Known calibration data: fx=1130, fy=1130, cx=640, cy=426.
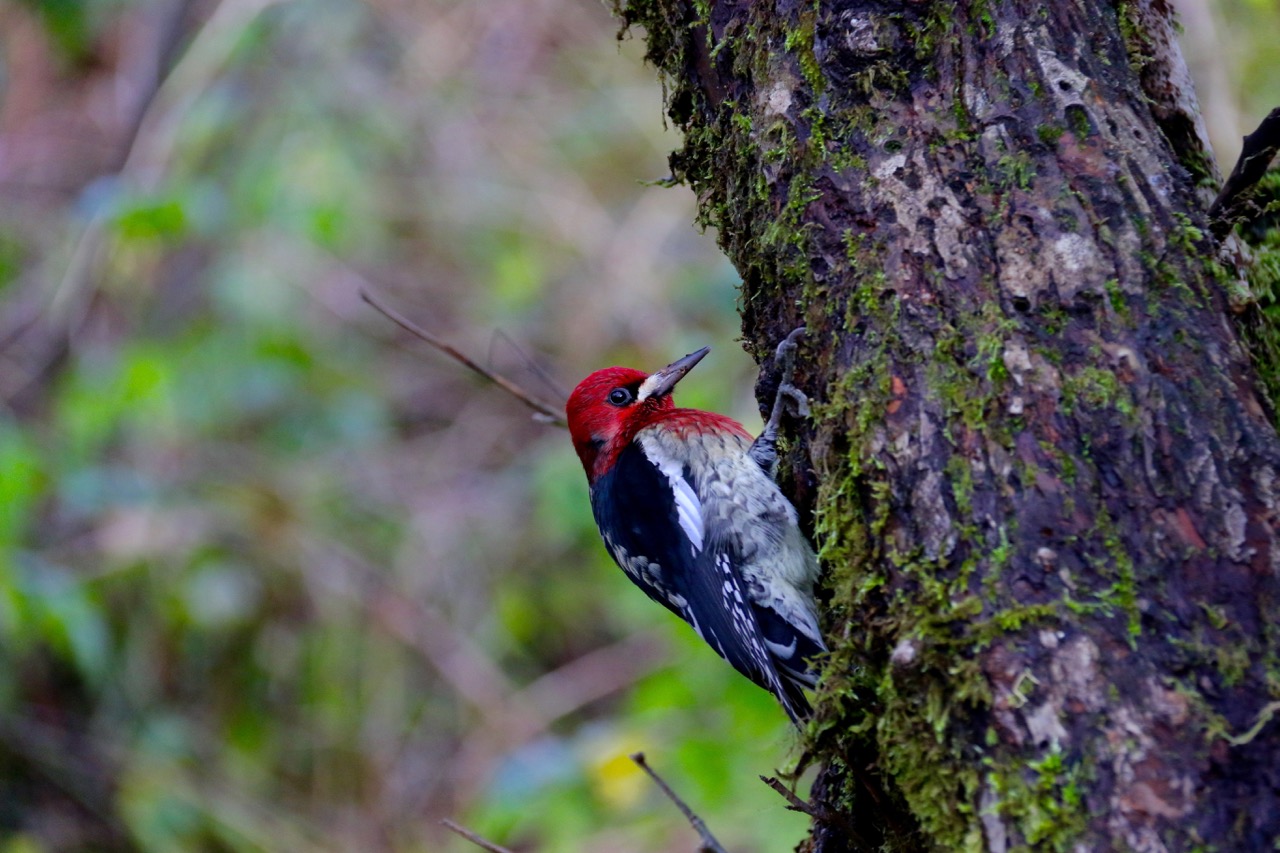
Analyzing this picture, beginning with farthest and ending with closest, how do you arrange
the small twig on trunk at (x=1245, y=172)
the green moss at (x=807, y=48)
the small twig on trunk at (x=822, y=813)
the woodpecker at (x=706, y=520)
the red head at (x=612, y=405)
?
the red head at (x=612, y=405)
the woodpecker at (x=706, y=520)
the green moss at (x=807, y=48)
the small twig on trunk at (x=822, y=813)
the small twig on trunk at (x=1245, y=172)

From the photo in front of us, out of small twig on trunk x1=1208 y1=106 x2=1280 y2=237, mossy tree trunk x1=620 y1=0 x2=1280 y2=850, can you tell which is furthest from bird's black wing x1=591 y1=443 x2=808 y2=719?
small twig on trunk x1=1208 y1=106 x2=1280 y2=237

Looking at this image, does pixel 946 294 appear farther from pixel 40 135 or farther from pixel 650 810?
pixel 40 135

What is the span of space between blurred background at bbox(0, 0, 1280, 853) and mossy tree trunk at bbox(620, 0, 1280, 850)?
2.09 m

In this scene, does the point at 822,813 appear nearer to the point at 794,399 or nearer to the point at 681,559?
the point at 794,399

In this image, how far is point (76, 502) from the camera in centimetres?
488

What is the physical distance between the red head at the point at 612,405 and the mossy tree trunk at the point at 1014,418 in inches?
46.3

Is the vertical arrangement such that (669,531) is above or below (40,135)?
below

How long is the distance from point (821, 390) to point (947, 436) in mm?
369

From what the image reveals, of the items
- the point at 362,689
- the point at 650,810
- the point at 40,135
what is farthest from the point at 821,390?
the point at 40,135

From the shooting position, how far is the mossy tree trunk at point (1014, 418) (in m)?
1.46

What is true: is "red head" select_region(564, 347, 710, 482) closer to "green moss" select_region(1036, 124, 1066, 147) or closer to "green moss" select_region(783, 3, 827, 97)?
"green moss" select_region(783, 3, 827, 97)

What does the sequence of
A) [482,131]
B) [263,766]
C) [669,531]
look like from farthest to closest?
[482,131]
[263,766]
[669,531]

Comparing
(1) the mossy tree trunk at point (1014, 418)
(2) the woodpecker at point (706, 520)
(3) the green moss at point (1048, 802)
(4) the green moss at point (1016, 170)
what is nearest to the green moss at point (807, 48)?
(1) the mossy tree trunk at point (1014, 418)

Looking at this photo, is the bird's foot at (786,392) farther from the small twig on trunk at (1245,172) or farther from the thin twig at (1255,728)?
the thin twig at (1255,728)
